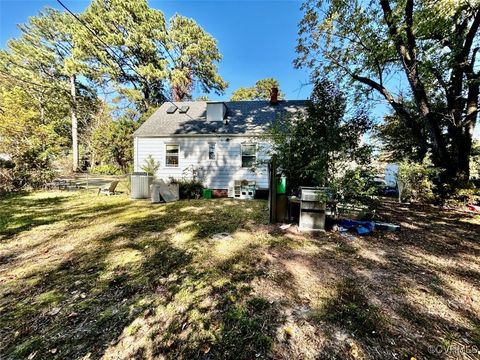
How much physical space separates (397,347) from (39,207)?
998 centimetres

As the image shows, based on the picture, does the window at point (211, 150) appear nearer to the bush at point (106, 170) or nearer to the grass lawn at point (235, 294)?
the grass lawn at point (235, 294)

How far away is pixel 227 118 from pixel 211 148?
7.45 feet

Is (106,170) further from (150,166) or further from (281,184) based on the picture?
(281,184)

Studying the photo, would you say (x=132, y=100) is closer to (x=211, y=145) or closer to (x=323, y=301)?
(x=211, y=145)

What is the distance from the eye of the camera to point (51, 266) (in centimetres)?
339

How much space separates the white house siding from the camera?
424 inches

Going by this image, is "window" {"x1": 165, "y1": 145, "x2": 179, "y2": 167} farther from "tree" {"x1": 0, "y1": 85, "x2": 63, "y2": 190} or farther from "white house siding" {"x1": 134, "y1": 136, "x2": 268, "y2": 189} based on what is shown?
"tree" {"x1": 0, "y1": 85, "x2": 63, "y2": 190}

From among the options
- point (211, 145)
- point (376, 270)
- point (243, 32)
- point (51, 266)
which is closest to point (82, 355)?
point (51, 266)

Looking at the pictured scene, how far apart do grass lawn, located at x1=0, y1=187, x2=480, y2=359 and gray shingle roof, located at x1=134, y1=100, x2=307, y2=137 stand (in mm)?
7013

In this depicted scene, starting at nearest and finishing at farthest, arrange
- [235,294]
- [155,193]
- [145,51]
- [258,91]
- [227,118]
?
[235,294]
[155,193]
[227,118]
[145,51]
[258,91]

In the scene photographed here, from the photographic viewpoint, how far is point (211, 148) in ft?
36.3

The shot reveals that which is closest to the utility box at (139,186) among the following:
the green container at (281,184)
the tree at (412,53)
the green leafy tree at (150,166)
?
the green leafy tree at (150,166)

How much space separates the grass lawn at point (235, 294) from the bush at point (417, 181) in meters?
3.88

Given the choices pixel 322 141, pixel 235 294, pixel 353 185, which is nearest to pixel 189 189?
pixel 322 141
